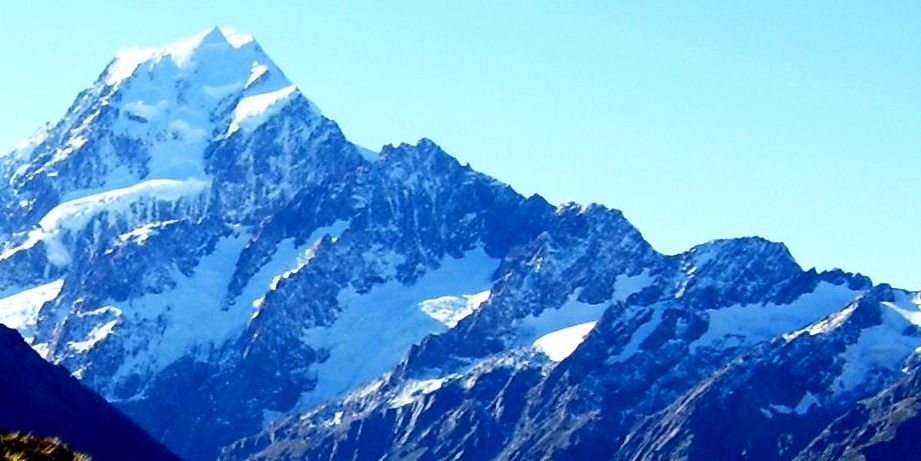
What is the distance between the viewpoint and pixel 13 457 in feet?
117

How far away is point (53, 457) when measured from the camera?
36.1 meters

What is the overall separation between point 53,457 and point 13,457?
2.34ft
